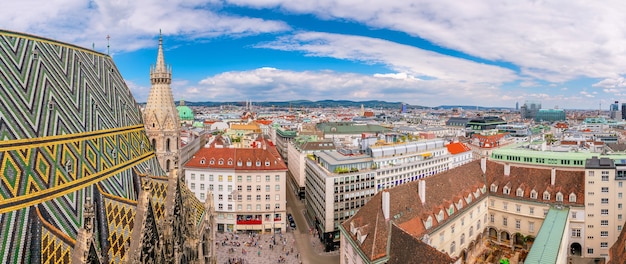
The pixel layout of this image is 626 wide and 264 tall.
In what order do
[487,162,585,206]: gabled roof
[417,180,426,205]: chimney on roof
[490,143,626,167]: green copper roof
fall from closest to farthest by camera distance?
[417,180,426,205]: chimney on roof
[487,162,585,206]: gabled roof
[490,143,626,167]: green copper roof

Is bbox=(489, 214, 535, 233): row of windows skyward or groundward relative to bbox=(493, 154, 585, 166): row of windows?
groundward

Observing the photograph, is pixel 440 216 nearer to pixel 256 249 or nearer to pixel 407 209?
pixel 407 209

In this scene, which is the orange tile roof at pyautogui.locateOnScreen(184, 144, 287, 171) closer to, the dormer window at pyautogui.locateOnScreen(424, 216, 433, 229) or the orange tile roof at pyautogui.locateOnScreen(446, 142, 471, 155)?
the dormer window at pyautogui.locateOnScreen(424, 216, 433, 229)

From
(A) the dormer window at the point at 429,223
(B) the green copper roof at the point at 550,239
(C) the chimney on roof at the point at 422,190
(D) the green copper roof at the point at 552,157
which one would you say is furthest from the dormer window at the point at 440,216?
(D) the green copper roof at the point at 552,157

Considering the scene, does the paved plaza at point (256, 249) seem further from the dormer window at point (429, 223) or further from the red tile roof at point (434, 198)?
the dormer window at point (429, 223)

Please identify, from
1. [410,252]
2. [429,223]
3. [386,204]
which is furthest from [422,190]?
[410,252]

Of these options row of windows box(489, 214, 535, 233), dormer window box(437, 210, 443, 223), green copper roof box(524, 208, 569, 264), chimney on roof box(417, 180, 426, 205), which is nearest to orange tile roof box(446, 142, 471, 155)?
row of windows box(489, 214, 535, 233)

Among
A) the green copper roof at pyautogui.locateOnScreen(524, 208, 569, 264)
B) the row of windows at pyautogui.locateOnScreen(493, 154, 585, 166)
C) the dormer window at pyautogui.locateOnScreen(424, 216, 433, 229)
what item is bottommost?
the green copper roof at pyautogui.locateOnScreen(524, 208, 569, 264)

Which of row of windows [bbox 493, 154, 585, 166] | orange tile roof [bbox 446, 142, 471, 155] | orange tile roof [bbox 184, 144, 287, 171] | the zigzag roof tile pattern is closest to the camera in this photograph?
the zigzag roof tile pattern
